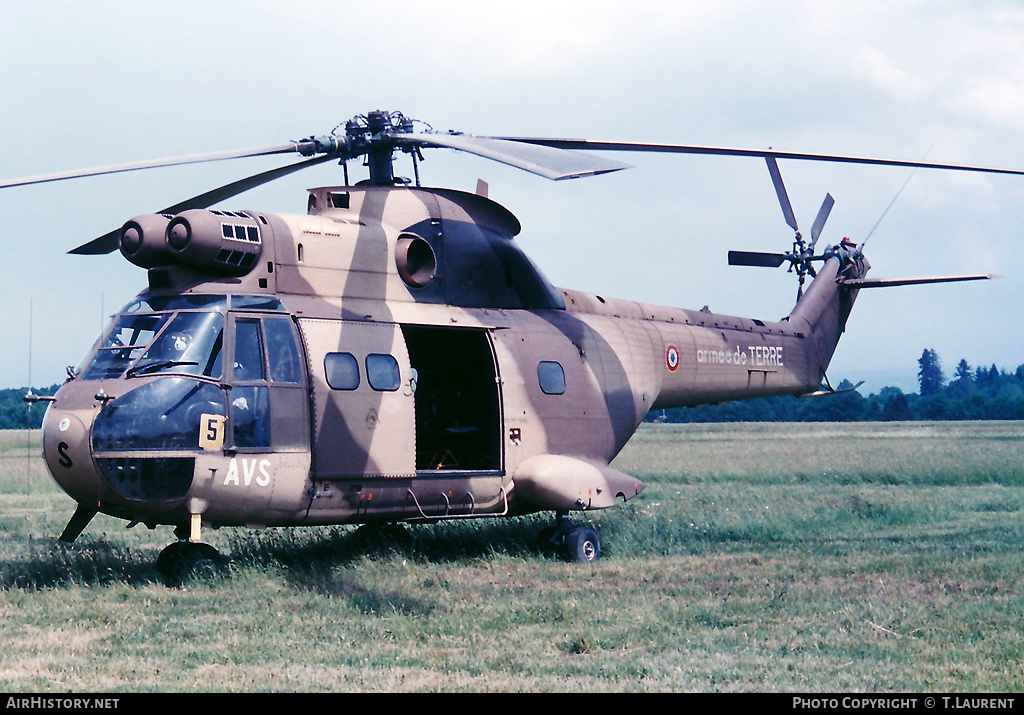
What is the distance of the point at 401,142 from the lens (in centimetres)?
1162

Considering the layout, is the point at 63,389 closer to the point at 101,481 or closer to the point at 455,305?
the point at 101,481

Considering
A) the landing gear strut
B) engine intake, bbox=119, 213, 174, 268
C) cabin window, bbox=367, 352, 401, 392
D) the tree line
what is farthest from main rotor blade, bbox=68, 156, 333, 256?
the tree line

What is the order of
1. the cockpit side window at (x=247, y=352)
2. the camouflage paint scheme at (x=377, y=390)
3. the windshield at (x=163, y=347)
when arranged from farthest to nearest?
the cockpit side window at (x=247, y=352) < the windshield at (x=163, y=347) < the camouflage paint scheme at (x=377, y=390)

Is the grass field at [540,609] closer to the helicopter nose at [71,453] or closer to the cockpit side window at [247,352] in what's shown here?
the helicopter nose at [71,453]

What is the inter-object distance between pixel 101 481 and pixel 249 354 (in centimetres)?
169

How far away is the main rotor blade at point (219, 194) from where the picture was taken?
38.7ft

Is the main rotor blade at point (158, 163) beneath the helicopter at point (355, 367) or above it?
above

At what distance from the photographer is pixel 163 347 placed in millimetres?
9953

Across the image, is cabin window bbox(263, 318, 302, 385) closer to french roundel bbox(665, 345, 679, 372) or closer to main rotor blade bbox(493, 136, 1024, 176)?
main rotor blade bbox(493, 136, 1024, 176)

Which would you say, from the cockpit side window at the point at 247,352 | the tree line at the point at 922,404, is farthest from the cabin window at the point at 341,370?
the tree line at the point at 922,404

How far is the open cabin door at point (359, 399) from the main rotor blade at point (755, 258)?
837 centimetres

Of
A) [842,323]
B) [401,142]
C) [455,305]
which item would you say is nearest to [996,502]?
[842,323]

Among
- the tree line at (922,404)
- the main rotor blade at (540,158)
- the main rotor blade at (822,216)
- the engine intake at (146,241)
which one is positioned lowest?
the tree line at (922,404)

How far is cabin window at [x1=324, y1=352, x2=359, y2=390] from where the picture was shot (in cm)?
1063
